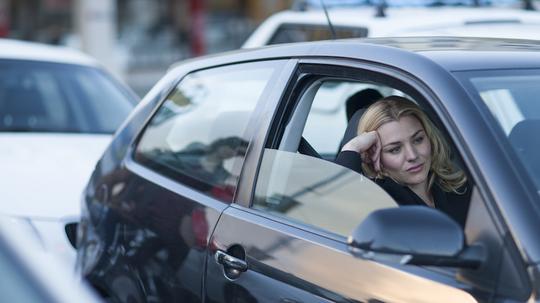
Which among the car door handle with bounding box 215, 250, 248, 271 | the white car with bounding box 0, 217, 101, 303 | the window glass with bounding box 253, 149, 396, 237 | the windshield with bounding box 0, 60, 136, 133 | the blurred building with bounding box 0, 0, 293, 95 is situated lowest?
the blurred building with bounding box 0, 0, 293, 95

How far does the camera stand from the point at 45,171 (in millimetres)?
5422

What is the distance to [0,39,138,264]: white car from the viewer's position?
5445 millimetres

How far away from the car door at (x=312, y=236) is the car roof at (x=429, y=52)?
0.14 feet

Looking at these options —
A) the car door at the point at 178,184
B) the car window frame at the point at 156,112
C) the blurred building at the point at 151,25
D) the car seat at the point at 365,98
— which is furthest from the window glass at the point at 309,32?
the blurred building at the point at 151,25

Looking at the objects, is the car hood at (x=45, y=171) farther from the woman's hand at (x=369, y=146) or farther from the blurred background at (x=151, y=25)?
the blurred background at (x=151, y=25)

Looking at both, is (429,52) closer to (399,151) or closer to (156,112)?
(399,151)

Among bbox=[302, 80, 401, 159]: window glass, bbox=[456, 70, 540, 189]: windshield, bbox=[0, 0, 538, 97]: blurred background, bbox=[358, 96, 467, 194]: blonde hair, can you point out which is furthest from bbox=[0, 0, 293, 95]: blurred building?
bbox=[456, 70, 540, 189]: windshield

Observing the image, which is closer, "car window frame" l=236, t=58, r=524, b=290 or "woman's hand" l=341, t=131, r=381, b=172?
"car window frame" l=236, t=58, r=524, b=290

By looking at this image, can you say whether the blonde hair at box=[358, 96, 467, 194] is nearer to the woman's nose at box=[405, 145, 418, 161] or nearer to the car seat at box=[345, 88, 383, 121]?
the woman's nose at box=[405, 145, 418, 161]

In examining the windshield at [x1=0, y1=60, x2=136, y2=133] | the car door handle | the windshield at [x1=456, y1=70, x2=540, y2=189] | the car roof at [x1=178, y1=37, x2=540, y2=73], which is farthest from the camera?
the windshield at [x1=0, y1=60, x2=136, y2=133]

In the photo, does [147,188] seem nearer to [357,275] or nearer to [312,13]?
[357,275]

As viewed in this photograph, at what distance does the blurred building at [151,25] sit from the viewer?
25.8m

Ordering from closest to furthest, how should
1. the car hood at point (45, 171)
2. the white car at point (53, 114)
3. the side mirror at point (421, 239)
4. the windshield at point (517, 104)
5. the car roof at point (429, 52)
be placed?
the side mirror at point (421, 239), the windshield at point (517, 104), the car roof at point (429, 52), the car hood at point (45, 171), the white car at point (53, 114)

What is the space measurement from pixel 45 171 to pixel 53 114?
1.18 meters
